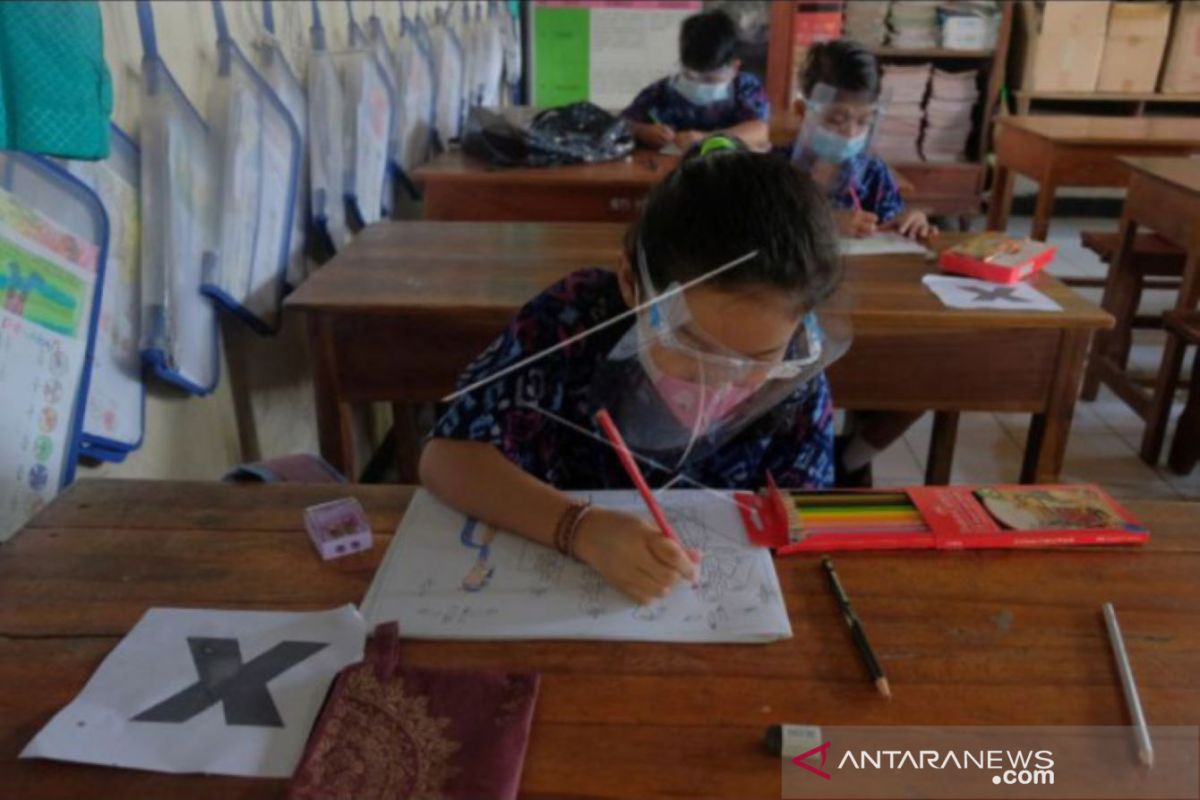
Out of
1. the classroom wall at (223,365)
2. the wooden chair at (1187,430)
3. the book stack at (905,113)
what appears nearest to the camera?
the classroom wall at (223,365)

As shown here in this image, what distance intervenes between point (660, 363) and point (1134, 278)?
8.66 ft

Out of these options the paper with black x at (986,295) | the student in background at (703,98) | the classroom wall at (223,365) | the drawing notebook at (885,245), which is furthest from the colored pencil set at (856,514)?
the student in background at (703,98)

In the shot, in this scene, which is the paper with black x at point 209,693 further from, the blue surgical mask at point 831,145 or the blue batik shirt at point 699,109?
the blue batik shirt at point 699,109

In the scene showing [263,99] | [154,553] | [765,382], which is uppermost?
[263,99]

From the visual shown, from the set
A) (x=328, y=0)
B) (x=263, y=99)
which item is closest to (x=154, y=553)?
(x=263, y=99)

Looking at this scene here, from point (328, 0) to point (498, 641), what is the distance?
182 cm

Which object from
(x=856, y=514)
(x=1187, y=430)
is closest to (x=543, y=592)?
(x=856, y=514)

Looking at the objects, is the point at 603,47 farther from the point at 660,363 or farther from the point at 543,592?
the point at 543,592

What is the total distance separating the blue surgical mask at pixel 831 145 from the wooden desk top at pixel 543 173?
1.93 ft

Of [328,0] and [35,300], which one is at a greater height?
[328,0]

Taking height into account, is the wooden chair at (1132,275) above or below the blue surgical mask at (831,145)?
below

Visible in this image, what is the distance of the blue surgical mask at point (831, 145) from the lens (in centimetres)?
199

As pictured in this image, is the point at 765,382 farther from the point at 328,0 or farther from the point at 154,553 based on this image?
the point at 328,0

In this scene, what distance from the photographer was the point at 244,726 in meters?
0.66
